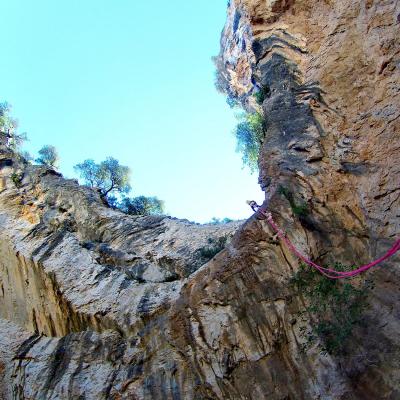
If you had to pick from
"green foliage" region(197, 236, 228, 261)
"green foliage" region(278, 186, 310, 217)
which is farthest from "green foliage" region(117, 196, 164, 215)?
"green foliage" region(278, 186, 310, 217)

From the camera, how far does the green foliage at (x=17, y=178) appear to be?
54.9ft

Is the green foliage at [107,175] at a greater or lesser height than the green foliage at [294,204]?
greater

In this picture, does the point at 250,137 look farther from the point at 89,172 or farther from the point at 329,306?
the point at 329,306

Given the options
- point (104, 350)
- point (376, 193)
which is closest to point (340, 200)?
point (376, 193)

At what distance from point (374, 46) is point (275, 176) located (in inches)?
195

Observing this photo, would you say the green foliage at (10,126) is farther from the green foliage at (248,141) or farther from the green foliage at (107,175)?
the green foliage at (248,141)

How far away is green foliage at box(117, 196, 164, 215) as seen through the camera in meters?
24.0

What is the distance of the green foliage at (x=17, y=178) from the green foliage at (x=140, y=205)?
24.5 feet

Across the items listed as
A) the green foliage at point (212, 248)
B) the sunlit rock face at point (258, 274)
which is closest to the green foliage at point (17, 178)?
the sunlit rock face at point (258, 274)

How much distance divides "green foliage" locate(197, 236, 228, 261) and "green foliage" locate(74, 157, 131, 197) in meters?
13.6

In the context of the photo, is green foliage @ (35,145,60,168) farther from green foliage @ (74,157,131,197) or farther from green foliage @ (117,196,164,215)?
green foliage @ (117,196,164,215)

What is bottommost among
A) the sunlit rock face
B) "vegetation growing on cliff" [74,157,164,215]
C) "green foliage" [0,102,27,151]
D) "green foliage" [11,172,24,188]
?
the sunlit rock face

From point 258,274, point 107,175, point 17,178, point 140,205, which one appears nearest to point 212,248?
→ point 258,274

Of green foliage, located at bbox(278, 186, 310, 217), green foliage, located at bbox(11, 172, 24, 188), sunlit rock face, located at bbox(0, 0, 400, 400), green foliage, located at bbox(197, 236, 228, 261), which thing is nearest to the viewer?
sunlit rock face, located at bbox(0, 0, 400, 400)
